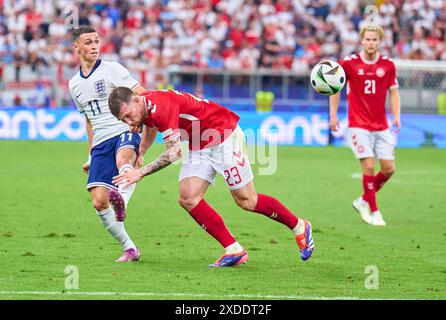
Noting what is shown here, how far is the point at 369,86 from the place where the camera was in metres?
12.7

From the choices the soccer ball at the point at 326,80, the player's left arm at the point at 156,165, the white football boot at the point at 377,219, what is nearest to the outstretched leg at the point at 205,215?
the player's left arm at the point at 156,165

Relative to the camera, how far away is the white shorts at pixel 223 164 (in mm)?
8656

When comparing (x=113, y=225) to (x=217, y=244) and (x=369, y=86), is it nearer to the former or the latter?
(x=217, y=244)

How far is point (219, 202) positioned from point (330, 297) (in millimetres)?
7172

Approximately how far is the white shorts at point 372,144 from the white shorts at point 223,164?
13.4 feet

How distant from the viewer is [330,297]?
736cm

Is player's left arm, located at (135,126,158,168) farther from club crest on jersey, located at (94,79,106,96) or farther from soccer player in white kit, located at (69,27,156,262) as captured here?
club crest on jersey, located at (94,79,106,96)

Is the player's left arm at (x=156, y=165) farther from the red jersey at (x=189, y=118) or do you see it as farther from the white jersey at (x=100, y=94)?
the white jersey at (x=100, y=94)

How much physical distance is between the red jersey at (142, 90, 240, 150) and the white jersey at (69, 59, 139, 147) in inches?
32.5

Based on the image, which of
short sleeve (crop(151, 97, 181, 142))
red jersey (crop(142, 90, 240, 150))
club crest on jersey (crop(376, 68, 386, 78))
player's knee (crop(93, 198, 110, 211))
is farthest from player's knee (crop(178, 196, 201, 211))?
club crest on jersey (crop(376, 68, 386, 78))

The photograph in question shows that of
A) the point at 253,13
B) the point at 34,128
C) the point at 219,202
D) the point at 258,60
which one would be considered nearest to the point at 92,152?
the point at 219,202

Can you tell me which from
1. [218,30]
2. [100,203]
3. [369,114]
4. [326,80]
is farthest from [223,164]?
[218,30]

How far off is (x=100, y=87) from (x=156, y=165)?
1515mm
